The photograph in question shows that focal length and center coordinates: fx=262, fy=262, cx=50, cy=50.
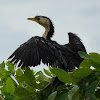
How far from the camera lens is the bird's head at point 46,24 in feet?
22.5

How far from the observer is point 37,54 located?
161 inches

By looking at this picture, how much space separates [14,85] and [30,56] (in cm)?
118

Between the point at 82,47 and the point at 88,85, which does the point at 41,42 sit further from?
the point at 88,85

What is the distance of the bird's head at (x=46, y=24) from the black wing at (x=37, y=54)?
233 centimetres

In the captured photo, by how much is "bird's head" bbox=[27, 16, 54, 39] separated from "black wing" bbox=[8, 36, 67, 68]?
7.65ft

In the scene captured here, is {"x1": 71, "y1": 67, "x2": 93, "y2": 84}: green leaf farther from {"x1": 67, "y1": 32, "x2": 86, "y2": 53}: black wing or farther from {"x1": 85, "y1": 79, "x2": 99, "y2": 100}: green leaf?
{"x1": 67, "y1": 32, "x2": 86, "y2": 53}: black wing

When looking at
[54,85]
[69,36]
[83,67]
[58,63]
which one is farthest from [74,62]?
[83,67]

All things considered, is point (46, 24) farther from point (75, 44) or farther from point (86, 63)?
point (86, 63)

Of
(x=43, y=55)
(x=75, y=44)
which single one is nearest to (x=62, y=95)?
(x=43, y=55)

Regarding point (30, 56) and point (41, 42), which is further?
point (41, 42)

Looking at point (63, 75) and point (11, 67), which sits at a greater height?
point (63, 75)

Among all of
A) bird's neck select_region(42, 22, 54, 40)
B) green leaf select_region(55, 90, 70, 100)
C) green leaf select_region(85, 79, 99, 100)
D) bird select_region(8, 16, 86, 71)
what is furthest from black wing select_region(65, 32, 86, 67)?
green leaf select_region(85, 79, 99, 100)

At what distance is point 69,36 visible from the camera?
590 centimetres

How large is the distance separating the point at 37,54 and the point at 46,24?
320cm
